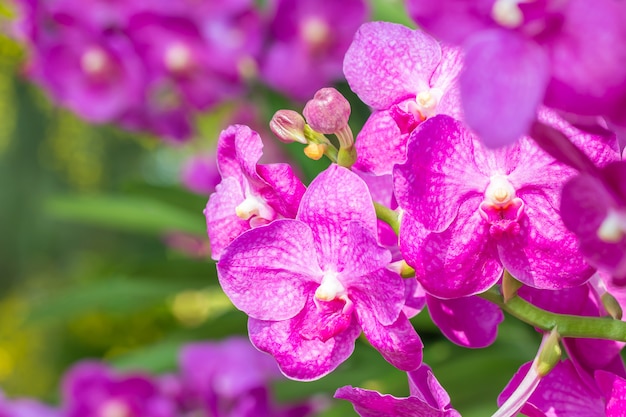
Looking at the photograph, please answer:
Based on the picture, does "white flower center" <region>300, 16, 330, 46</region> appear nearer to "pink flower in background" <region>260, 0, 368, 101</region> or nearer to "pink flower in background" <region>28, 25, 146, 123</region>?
"pink flower in background" <region>260, 0, 368, 101</region>

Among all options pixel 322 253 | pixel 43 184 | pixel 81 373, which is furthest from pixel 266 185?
pixel 43 184

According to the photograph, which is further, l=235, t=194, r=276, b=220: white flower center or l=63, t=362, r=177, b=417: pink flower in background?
l=63, t=362, r=177, b=417: pink flower in background

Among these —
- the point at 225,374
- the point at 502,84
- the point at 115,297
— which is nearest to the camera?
the point at 502,84

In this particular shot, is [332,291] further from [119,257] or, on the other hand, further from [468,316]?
[119,257]

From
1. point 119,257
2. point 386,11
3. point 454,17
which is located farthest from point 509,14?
point 119,257

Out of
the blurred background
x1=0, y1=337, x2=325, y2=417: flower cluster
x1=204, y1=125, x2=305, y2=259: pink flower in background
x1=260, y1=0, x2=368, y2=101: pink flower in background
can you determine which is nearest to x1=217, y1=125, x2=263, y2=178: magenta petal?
x1=204, y1=125, x2=305, y2=259: pink flower in background

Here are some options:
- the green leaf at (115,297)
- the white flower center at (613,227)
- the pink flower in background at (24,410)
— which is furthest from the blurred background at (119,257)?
the white flower center at (613,227)

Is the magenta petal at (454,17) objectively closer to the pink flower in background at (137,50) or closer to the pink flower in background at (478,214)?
the pink flower in background at (478,214)
